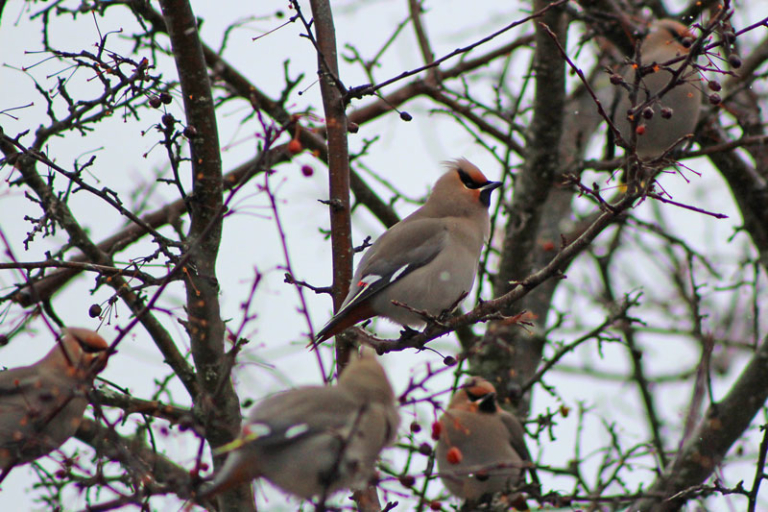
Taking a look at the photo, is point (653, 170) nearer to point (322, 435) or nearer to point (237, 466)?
point (322, 435)

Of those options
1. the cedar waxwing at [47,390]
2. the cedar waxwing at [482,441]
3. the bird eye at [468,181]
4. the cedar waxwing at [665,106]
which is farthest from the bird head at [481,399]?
the cedar waxwing at [47,390]

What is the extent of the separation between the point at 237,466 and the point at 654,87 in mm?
4681

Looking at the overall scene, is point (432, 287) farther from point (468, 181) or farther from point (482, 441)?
point (482, 441)

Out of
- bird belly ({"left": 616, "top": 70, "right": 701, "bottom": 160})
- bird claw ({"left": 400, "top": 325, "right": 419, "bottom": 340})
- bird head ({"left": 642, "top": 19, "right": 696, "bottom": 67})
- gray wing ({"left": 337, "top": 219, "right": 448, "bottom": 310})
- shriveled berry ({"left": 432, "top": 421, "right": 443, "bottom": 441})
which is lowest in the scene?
shriveled berry ({"left": 432, "top": 421, "right": 443, "bottom": 441})

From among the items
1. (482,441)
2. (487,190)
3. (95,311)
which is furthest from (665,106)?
(95,311)

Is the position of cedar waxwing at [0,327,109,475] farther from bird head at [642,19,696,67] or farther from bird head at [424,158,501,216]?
bird head at [642,19,696,67]

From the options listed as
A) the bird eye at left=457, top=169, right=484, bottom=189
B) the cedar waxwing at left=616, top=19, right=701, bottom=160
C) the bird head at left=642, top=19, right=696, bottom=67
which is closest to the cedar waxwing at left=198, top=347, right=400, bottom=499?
the bird eye at left=457, top=169, right=484, bottom=189

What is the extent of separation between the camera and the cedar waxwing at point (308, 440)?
3109mm

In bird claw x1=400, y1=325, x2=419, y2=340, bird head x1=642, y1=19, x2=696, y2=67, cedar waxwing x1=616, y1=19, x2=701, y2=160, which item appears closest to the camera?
bird claw x1=400, y1=325, x2=419, y2=340

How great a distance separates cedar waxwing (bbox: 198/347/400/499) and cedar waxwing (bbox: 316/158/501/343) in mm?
1267

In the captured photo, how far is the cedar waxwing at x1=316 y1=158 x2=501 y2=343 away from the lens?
5027mm

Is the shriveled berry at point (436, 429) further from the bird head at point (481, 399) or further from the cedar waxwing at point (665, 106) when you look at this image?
the cedar waxwing at point (665, 106)

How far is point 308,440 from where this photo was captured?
325 centimetres

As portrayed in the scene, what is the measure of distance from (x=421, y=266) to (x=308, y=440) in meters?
2.21
